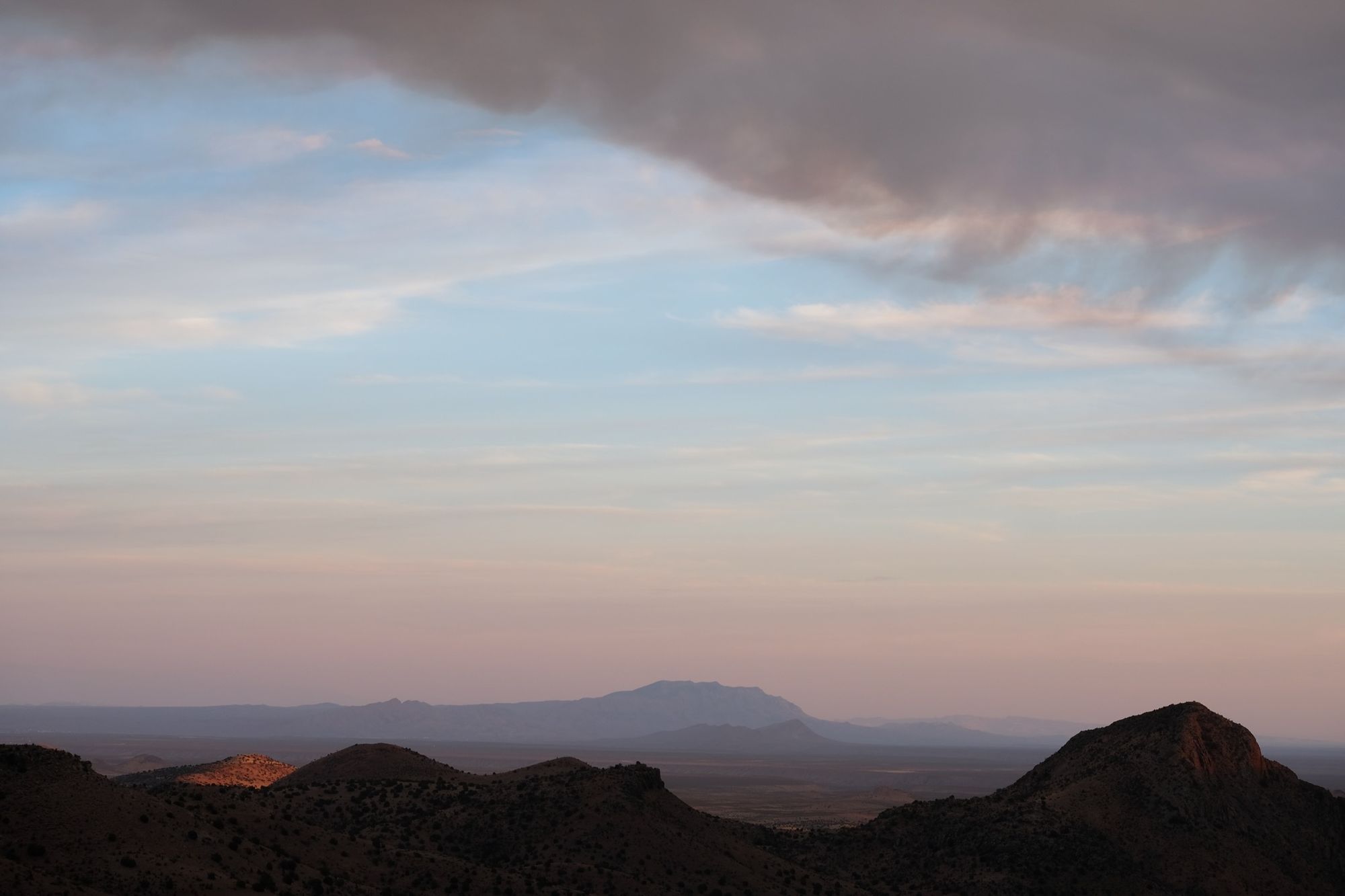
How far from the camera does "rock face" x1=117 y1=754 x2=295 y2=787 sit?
98125 millimetres

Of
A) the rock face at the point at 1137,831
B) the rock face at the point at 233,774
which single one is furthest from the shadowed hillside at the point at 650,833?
the rock face at the point at 233,774

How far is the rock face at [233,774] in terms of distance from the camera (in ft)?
322

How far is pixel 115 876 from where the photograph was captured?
4656 cm

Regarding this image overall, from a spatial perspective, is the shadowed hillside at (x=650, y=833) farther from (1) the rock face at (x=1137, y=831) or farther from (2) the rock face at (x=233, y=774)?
(2) the rock face at (x=233, y=774)

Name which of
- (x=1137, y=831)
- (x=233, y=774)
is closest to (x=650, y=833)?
(x=1137, y=831)

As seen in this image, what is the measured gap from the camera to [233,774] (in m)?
101

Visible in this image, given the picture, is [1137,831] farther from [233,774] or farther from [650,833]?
[233,774]

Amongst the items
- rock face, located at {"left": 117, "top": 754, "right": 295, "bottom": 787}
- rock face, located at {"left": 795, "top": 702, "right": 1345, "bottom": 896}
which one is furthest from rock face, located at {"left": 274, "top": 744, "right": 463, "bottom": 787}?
rock face, located at {"left": 795, "top": 702, "right": 1345, "bottom": 896}

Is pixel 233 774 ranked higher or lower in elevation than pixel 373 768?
lower

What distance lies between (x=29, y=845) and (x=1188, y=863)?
5727cm

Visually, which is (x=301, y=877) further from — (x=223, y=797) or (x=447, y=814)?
(x=447, y=814)

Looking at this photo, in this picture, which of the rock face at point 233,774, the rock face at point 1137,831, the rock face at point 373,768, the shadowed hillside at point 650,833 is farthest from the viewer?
the rock face at point 233,774

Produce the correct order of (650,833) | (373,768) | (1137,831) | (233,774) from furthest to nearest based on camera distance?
(233,774) < (373,768) < (1137,831) < (650,833)

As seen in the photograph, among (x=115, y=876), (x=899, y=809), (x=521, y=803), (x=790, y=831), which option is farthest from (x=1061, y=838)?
(x=115, y=876)
